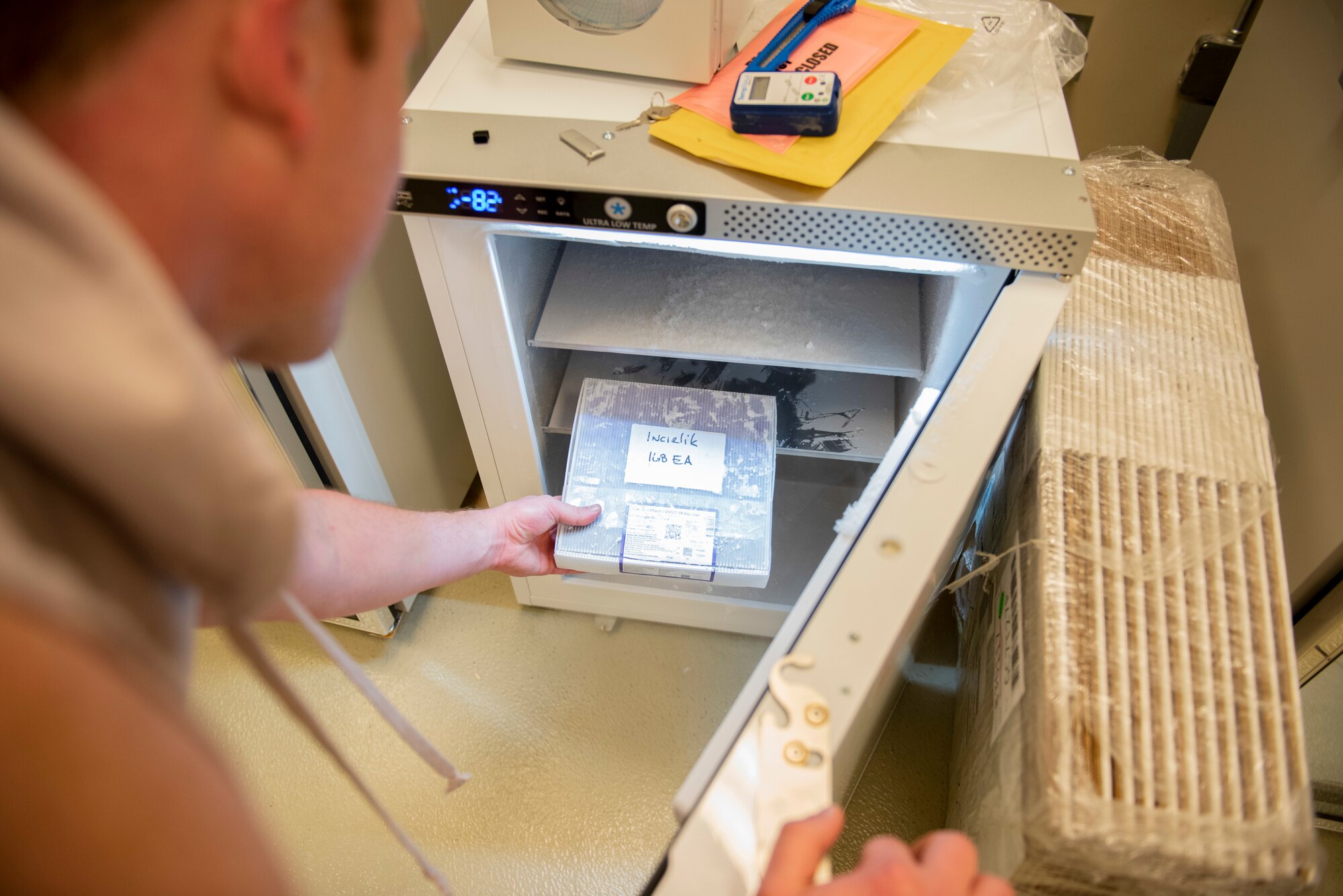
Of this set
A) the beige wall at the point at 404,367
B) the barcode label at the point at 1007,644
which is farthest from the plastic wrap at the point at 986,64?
the beige wall at the point at 404,367

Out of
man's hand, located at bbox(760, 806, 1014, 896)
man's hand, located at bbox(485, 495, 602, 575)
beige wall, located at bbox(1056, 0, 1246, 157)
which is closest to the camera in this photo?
man's hand, located at bbox(760, 806, 1014, 896)

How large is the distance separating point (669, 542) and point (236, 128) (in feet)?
2.52

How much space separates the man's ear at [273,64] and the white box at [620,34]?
0.60 meters

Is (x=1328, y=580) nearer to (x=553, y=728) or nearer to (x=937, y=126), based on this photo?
(x=937, y=126)

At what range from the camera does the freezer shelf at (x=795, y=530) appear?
4.23ft

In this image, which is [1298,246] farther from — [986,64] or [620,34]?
[620,34]

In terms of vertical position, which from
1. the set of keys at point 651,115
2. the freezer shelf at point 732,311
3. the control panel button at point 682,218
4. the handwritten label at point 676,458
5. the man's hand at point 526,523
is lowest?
the man's hand at point 526,523

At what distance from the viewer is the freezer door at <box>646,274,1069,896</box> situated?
18.1 inches

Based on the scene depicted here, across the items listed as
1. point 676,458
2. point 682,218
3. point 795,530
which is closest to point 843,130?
point 682,218

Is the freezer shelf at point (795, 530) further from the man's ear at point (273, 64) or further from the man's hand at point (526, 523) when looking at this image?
the man's ear at point (273, 64)

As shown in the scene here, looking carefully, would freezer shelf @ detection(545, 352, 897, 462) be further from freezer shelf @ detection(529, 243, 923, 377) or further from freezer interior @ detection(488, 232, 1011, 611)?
freezer shelf @ detection(529, 243, 923, 377)

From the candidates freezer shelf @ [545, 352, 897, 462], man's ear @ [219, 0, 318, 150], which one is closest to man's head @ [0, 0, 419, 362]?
man's ear @ [219, 0, 318, 150]

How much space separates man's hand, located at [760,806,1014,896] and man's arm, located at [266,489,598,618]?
465 millimetres

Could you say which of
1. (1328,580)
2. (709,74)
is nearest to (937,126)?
(709,74)
